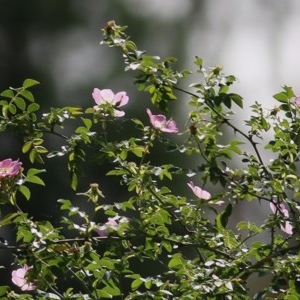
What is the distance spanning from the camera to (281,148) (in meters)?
1.53

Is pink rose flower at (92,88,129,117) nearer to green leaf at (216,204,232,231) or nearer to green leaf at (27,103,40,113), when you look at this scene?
green leaf at (27,103,40,113)

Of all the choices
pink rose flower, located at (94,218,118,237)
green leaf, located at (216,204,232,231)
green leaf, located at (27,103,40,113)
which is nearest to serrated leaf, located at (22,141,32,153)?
green leaf, located at (27,103,40,113)

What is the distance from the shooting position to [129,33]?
3.46m

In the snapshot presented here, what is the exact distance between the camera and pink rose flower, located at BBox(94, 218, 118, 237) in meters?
1.47

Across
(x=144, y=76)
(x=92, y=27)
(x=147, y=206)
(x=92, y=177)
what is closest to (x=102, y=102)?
(x=144, y=76)

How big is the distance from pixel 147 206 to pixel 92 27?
1955 mm

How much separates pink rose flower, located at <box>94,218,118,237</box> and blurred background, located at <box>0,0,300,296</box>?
1534mm

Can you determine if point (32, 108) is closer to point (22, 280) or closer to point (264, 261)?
point (22, 280)

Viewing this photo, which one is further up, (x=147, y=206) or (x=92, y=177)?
(x=147, y=206)

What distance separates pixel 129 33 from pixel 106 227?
2.08 metres

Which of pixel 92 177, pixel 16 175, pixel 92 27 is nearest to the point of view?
pixel 16 175

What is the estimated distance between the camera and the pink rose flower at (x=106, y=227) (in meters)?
1.47

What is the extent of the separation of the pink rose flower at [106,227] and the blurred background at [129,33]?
1.53m

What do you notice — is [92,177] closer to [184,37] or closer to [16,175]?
[184,37]
